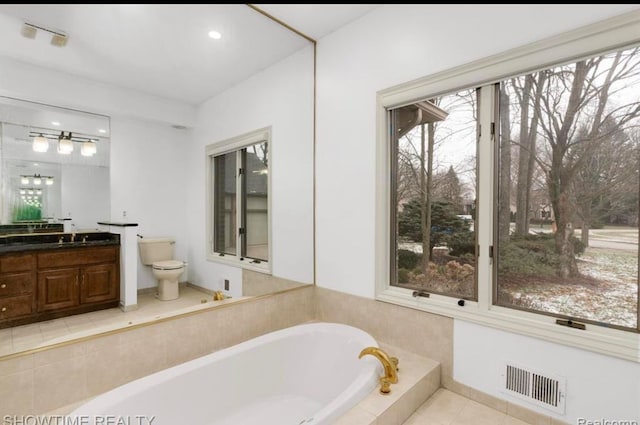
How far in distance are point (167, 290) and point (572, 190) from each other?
221 cm

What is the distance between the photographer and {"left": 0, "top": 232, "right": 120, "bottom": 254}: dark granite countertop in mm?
1270

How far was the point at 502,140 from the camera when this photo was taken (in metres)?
→ 1.74

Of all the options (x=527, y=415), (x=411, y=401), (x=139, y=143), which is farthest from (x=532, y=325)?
(x=139, y=143)

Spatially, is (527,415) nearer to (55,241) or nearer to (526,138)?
(526,138)

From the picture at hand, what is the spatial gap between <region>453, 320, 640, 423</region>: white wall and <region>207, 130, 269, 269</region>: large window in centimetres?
147

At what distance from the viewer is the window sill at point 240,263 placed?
201 cm

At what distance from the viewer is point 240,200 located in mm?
2262

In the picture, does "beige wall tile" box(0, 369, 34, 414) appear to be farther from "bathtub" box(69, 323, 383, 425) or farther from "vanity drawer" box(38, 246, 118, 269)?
"vanity drawer" box(38, 246, 118, 269)

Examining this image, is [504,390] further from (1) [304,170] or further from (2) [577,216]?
(1) [304,170]

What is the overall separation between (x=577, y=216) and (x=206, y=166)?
2039 millimetres

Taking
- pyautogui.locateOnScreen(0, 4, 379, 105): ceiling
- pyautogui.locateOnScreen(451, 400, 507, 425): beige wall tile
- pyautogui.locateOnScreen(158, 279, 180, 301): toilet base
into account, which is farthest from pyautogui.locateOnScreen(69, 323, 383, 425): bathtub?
pyautogui.locateOnScreen(0, 4, 379, 105): ceiling

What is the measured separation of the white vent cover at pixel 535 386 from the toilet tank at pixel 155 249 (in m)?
1.94

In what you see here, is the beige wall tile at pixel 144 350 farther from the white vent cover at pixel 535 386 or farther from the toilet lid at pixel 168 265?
the white vent cover at pixel 535 386

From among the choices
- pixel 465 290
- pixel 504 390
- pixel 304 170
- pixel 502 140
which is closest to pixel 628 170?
pixel 502 140
